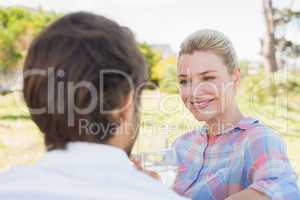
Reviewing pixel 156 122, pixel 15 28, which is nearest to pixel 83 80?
pixel 156 122

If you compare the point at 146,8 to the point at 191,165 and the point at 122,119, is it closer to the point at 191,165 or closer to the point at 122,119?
the point at 191,165

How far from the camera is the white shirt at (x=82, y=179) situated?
0.58m

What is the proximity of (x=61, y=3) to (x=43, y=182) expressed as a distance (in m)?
6.31

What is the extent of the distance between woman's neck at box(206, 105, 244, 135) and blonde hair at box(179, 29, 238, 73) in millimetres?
131

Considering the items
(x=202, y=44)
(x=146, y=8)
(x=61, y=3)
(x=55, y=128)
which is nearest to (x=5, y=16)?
(x=61, y=3)

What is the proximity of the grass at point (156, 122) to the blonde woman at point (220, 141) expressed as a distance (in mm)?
3311

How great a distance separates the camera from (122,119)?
646 mm

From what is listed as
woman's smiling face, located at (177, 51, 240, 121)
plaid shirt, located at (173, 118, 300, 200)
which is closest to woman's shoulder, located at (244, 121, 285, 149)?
plaid shirt, located at (173, 118, 300, 200)

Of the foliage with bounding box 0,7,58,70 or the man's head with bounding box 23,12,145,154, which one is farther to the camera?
the foliage with bounding box 0,7,58,70

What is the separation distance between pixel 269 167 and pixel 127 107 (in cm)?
54

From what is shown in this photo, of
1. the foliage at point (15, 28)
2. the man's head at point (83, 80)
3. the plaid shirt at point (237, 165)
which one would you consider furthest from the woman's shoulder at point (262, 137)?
the foliage at point (15, 28)

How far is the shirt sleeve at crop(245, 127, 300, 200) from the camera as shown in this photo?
1.04 meters

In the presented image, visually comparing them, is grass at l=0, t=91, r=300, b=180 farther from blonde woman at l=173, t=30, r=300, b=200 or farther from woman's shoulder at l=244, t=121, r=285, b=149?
woman's shoulder at l=244, t=121, r=285, b=149

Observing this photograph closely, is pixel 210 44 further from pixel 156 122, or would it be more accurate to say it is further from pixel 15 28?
pixel 15 28
